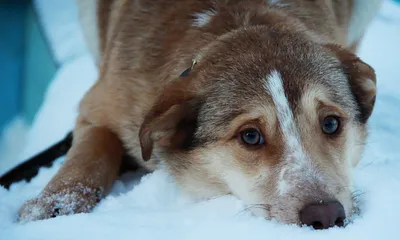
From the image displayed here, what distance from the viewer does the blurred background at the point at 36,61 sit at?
5590 mm

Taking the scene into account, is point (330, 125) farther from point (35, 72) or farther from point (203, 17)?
point (35, 72)

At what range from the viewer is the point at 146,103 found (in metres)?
3.52

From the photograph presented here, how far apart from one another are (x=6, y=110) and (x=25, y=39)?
1003 mm

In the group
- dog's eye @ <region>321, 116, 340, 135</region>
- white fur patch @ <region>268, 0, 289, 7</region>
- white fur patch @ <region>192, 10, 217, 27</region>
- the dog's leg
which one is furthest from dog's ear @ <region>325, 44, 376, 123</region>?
the dog's leg

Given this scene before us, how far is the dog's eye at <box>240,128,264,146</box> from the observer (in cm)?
286

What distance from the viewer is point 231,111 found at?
2.95 m

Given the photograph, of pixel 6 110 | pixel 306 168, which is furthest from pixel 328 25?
pixel 6 110

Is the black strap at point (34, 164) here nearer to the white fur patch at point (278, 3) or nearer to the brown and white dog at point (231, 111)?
the brown and white dog at point (231, 111)

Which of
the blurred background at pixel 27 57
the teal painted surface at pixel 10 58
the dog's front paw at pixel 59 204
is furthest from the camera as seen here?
the teal painted surface at pixel 10 58

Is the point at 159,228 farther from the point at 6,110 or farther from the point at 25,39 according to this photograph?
the point at 25,39

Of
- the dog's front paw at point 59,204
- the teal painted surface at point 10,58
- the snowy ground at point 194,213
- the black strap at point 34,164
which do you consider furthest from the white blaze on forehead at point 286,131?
the teal painted surface at point 10,58

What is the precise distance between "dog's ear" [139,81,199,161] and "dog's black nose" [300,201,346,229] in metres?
0.83

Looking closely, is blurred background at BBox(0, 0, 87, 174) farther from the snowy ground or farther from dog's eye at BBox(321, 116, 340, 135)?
dog's eye at BBox(321, 116, 340, 135)

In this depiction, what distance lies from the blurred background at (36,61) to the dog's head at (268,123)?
86.4 inches
